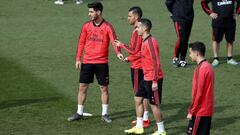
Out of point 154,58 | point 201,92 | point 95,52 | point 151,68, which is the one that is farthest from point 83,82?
point 201,92

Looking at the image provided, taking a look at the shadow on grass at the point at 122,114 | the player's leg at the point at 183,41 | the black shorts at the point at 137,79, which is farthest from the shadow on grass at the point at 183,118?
the player's leg at the point at 183,41

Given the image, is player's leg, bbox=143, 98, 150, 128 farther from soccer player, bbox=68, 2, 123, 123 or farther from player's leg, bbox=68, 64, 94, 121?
player's leg, bbox=68, 64, 94, 121

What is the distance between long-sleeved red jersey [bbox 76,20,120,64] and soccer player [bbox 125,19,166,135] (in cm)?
99

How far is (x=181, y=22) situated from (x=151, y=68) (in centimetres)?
576

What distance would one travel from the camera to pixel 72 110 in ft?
39.2

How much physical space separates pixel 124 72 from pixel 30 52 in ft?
10.8

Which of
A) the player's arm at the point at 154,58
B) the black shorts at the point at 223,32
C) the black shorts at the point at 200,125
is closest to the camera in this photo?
the black shorts at the point at 200,125

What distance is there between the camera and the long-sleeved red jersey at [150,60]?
396 inches

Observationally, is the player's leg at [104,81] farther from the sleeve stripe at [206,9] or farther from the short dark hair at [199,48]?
the sleeve stripe at [206,9]

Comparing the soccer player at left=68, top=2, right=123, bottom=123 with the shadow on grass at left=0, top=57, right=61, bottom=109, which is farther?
the shadow on grass at left=0, top=57, right=61, bottom=109

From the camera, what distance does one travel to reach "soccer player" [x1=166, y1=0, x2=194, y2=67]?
15656mm

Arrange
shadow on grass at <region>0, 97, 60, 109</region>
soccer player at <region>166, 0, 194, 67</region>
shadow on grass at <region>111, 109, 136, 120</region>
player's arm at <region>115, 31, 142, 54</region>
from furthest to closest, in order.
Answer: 1. soccer player at <region>166, 0, 194, 67</region>
2. shadow on grass at <region>0, 97, 60, 109</region>
3. shadow on grass at <region>111, 109, 136, 120</region>
4. player's arm at <region>115, 31, 142, 54</region>

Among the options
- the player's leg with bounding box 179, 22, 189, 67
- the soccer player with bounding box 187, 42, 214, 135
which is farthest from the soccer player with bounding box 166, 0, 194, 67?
the soccer player with bounding box 187, 42, 214, 135

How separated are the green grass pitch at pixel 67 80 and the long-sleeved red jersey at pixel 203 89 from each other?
1.86m
